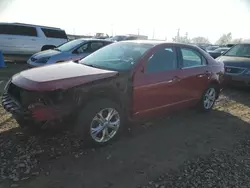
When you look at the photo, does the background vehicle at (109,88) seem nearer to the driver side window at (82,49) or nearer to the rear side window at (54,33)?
the driver side window at (82,49)

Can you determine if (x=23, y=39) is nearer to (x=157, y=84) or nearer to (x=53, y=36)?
(x=53, y=36)

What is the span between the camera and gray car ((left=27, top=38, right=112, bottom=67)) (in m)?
8.66

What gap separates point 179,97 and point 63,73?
230cm

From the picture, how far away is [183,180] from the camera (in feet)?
10.1

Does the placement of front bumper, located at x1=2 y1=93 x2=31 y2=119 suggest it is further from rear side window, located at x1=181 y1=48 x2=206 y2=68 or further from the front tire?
the front tire

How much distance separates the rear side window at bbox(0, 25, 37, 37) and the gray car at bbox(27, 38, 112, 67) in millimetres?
3696

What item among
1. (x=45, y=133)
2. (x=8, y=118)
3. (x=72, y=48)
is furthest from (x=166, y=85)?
(x=72, y=48)

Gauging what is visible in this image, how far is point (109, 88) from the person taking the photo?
376cm

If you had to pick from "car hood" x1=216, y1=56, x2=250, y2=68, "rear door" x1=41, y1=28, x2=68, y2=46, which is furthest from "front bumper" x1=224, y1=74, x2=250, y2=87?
"rear door" x1=41, y1=28, x2=68, y2=46

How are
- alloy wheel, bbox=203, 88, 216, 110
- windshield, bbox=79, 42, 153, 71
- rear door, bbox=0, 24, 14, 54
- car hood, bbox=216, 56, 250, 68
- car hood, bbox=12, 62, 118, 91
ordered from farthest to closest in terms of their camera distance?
rear door, bbox=0, 24, 14, 54 < car hood, bbox=216, 56, 250, 68 < alloy wheel, bbox=203, 88, 216, 110 < windshield, bbox=79, 42, 153, 71 < car hood, bbox=12, 62, 118, 91

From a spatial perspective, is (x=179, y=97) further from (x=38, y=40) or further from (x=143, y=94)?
(x=38, y=40)

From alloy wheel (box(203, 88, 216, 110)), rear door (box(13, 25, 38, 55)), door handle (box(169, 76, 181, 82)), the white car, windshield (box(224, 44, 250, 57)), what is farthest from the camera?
rear door (box(13, 25, 38, 55))

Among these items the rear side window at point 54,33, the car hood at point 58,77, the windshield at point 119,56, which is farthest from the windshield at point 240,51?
the rear side window at point 54,33

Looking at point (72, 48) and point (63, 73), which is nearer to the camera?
point (63, 73)
